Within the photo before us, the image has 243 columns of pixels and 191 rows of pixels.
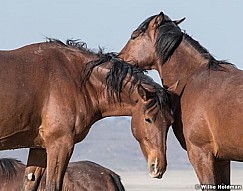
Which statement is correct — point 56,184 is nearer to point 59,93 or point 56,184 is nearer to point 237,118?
point 59,93

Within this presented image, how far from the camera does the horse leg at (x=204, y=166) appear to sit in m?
8.96

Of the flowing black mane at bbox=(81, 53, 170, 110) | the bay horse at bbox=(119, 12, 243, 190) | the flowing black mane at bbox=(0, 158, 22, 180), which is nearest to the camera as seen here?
the bay horse at bbox=(119, 12, 243, 190)

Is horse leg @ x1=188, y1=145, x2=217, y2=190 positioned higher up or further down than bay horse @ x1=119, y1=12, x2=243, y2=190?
further down

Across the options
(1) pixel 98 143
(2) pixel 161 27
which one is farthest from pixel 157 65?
(1) pixel 98 143

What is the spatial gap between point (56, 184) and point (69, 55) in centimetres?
149

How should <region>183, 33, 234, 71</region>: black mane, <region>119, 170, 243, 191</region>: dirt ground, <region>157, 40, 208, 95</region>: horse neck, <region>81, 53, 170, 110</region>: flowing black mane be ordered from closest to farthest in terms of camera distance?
<region>81, 53, 170, 110</region>: flowing black mane
<region>183, 33, 234, 71</region>: black mane
<region>157, 40, 208, 95</region>: horse neck
<region>119, 170, 243, 191</region>: dirt ground

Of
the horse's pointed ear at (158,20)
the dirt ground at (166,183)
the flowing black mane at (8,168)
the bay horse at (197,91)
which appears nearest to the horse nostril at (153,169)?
the bay horse at (197,91)

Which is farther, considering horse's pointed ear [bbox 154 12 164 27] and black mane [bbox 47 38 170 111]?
horse's pointed ear [bbox 154 12 164 27]

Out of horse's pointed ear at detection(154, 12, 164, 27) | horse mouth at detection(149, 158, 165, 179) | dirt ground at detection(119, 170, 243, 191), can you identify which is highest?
horse's pointed ear at detection(154, 12, 164, 27)

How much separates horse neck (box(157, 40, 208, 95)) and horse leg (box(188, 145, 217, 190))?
939mm

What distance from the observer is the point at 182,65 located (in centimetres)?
973

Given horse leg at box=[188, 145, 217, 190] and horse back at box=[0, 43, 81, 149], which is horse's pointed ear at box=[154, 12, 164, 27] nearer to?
horse back at box=[0, 43, 81, 149]

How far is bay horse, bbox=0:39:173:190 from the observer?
340 inches

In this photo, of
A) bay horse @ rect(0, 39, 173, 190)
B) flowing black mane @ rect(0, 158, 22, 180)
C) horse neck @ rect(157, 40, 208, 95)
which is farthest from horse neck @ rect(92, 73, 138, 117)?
flowing black mane @ rect(0, 158, 22, 180)
